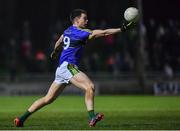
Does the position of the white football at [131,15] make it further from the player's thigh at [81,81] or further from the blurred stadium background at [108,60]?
the blurred stadium background at [108,60]

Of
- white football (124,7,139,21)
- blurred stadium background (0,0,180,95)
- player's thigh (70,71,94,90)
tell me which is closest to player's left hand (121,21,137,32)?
white football (124,7,139,21)

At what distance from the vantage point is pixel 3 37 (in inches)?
1379

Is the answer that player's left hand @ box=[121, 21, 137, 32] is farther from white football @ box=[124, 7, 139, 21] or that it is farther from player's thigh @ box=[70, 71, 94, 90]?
player's thigh @ box=[70, 71, 94, 90]

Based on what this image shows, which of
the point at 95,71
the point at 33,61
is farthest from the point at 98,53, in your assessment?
the point at 33,61

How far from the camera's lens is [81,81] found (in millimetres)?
15453

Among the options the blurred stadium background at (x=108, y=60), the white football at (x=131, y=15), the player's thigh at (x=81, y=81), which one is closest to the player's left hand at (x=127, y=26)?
the white football at (x=131, y=15)

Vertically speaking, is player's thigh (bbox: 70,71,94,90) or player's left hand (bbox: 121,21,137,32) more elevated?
player's left hand (bbox: 121,21,137,32)

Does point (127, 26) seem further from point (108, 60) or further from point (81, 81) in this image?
point (108, 60)

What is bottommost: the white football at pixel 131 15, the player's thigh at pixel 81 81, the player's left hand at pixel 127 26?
the player's thigh at pixel 81 81

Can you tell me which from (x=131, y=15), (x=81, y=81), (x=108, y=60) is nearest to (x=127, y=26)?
(x=131, y=15)

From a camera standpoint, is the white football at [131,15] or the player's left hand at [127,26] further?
the white football at [131,15]

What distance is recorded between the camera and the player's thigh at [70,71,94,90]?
15383 mm

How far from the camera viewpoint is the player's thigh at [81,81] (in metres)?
15.4

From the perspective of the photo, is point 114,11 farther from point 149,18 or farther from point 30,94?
point 30,94
